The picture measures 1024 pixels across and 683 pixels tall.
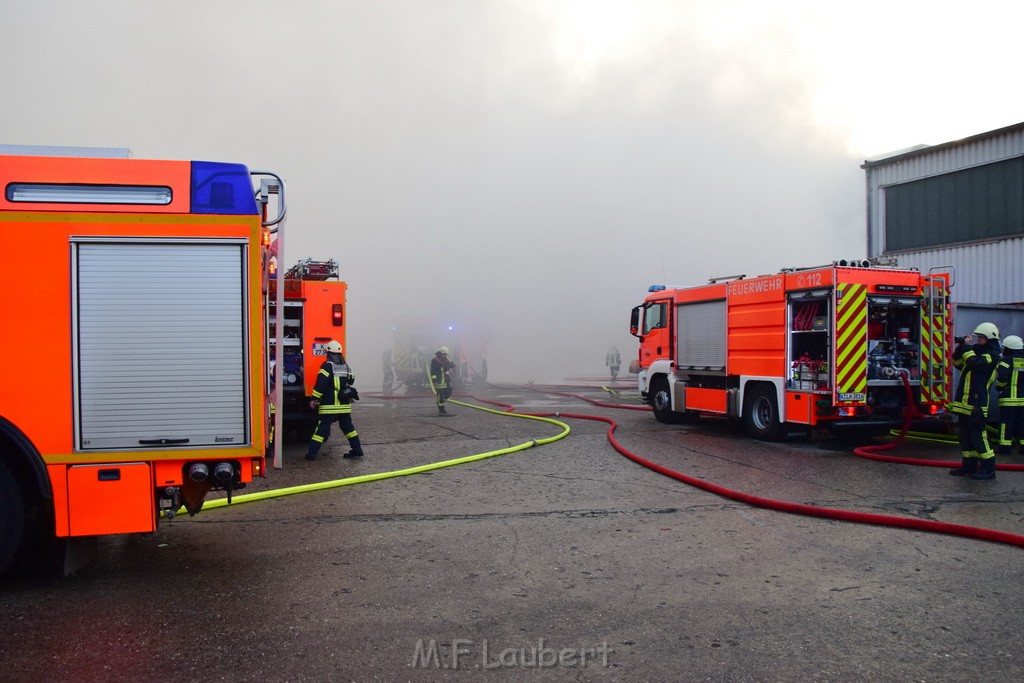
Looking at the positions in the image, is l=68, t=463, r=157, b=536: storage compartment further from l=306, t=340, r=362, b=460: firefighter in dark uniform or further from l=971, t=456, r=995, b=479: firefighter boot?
l=971, t=456, r=995, b=479: firefighter boot

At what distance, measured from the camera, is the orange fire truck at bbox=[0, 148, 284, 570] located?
4434 millimetres

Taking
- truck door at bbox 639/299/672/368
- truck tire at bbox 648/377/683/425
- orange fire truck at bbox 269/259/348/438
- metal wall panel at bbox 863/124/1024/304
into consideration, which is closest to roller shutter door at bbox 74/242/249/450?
orange fire truck at bbox 269/259/348/438

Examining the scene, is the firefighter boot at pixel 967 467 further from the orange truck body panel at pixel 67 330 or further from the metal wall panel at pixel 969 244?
the metal wall panel at pixel 969 244

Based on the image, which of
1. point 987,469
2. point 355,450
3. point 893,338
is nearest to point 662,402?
point 893,338

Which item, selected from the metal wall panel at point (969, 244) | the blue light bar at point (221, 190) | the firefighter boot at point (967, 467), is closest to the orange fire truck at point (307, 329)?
the blue light bar at point (221, 190)

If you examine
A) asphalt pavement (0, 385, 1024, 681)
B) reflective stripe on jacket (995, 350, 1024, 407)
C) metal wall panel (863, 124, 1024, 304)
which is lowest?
asphalt pavement (0, 385, 1024, 681)

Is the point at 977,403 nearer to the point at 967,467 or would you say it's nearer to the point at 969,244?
the point at 967,467

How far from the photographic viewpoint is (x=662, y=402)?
1406cm

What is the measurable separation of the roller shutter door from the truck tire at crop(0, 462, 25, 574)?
0.43m

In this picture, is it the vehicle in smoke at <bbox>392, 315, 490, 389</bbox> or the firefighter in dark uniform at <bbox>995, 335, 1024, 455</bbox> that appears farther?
the vehicle in smoke at <bbox>392, 315, 490, 389</bbox>

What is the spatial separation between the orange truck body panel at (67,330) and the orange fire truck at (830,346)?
834 cm

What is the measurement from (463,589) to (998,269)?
13663 millimetres

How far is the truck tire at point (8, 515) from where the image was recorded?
4.37 metres

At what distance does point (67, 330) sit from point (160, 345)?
0.50 meters
